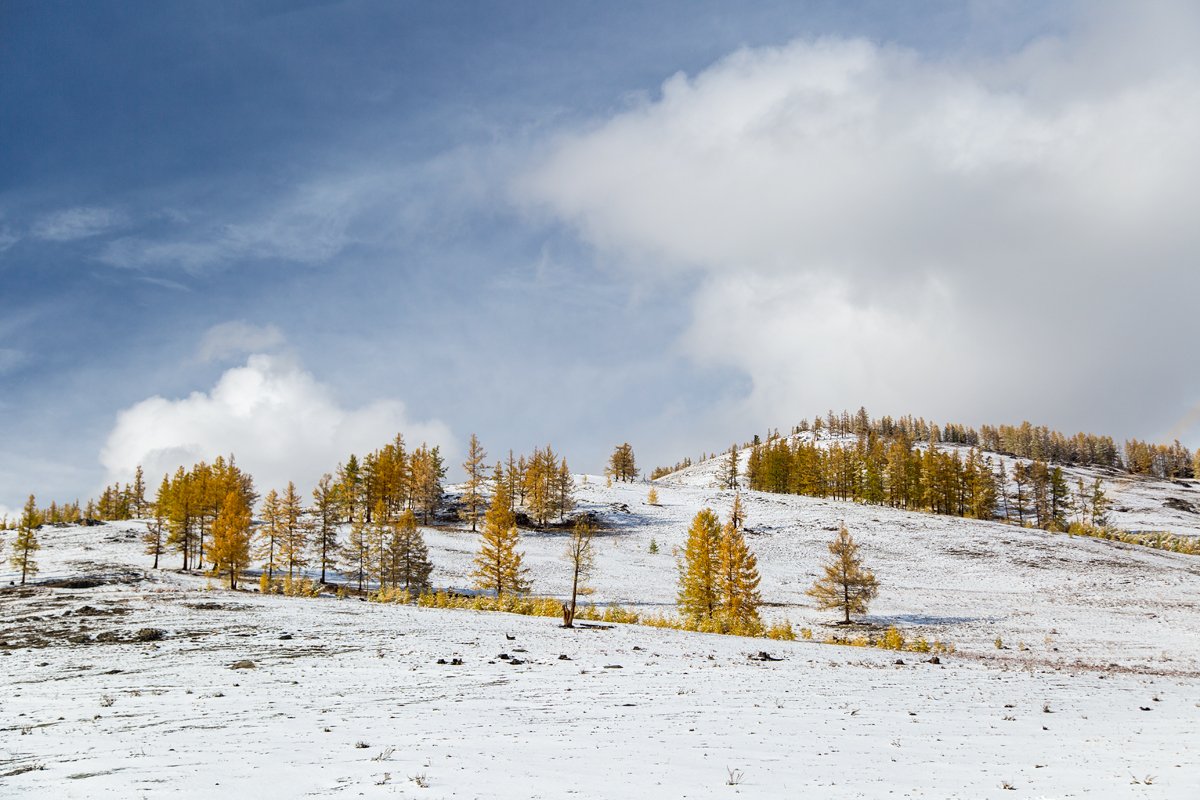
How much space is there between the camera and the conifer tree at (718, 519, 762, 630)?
4250 centimetres

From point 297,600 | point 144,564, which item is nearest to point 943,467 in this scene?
point 297,600

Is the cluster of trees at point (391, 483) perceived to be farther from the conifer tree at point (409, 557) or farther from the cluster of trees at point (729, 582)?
the cluster of trees at point (729, 582)

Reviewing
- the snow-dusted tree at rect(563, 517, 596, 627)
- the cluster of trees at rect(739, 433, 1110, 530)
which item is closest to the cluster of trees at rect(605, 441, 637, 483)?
the cluster of trees at rect(739, 433, 1110, 530)

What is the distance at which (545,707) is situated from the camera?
1521 centimetres

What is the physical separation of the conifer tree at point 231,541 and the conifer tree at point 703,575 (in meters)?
33.8

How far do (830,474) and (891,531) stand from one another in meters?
32.8

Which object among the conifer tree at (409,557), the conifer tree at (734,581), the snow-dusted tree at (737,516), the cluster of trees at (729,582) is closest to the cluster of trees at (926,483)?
the snow-dusted tree at (737,516)

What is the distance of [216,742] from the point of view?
462 inches

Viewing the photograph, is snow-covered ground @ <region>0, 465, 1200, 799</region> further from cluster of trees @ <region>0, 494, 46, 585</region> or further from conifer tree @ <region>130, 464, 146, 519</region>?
conifer tree @ <region>130, 464, 146, 519</region>

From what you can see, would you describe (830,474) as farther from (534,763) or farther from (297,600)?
(534,763)

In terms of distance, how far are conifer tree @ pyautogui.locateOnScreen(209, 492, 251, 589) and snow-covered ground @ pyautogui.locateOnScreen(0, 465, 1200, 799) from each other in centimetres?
650

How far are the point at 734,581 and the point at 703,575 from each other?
83.0 inches

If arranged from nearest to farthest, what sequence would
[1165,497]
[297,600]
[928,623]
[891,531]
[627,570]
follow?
[297,600]
[928,623]
[627,570]
[891,531]
[1165,497]

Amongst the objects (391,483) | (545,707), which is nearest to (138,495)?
(391,483)
